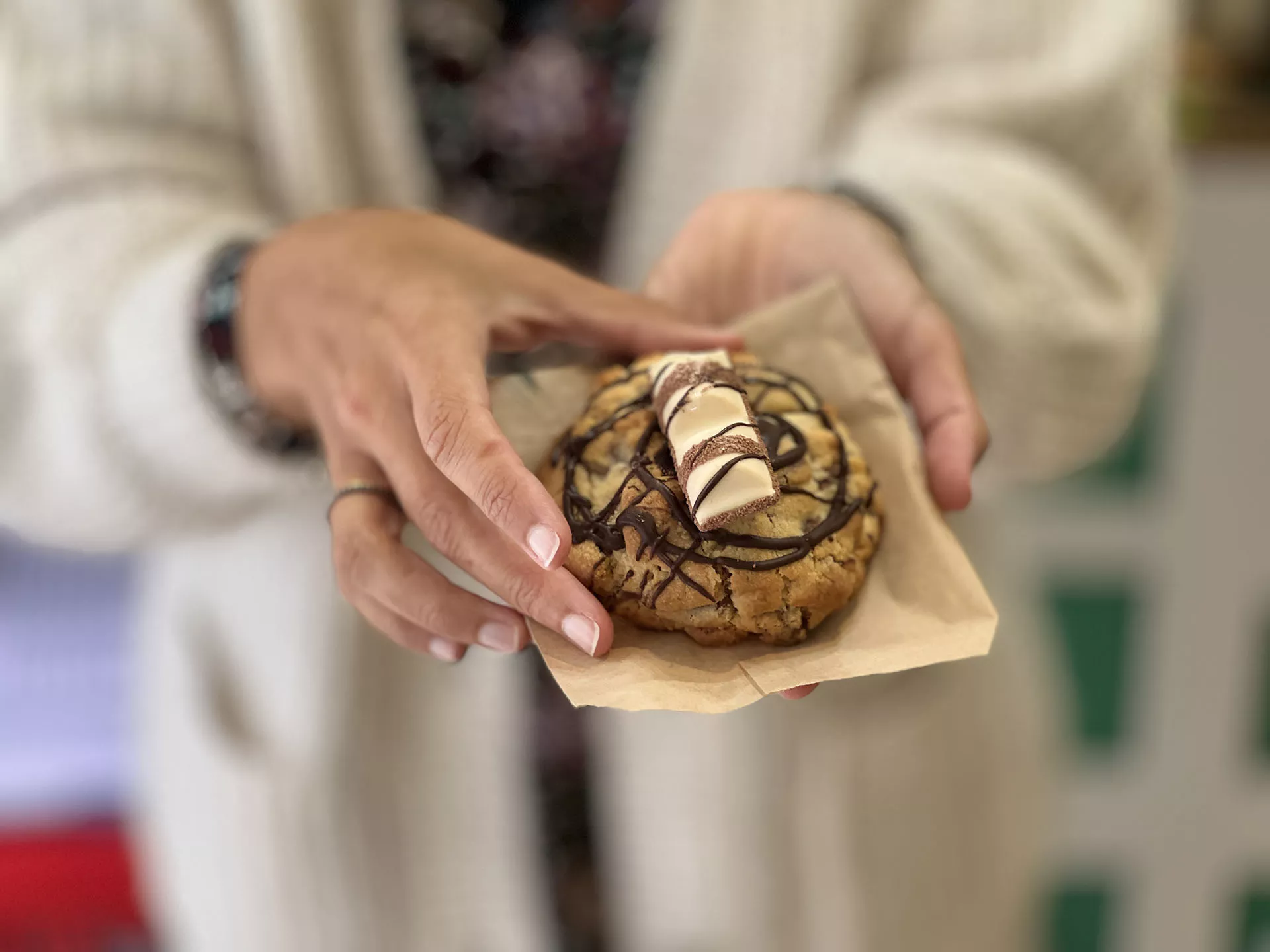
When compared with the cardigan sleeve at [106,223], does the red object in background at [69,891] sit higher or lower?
lower

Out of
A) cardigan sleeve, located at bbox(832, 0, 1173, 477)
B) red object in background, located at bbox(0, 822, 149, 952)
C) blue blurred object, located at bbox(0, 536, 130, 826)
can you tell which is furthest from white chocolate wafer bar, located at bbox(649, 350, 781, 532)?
red object in background, located at bbox(0, 822, 149, 952)

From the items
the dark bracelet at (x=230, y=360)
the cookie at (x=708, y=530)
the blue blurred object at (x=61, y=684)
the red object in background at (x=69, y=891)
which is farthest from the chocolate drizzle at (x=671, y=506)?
the red object in background at (x=69, y=891)

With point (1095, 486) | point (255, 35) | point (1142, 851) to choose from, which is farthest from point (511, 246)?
point (1142, 851)

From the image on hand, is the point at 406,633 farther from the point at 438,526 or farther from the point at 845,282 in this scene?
the point at 845,282

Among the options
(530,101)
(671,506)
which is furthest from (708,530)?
(530,101)

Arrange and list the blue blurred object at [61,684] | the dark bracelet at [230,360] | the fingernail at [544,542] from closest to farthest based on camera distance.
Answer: the fingernail at [544,542], the dark bracelet at [230,360], the blue blurred object at [61,684]

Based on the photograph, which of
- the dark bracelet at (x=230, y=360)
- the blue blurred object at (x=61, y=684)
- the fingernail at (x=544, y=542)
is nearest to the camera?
the fingernail at (x=544, y=542)

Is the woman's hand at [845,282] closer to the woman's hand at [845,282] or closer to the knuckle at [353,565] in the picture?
the woman's hand at [845,282]
